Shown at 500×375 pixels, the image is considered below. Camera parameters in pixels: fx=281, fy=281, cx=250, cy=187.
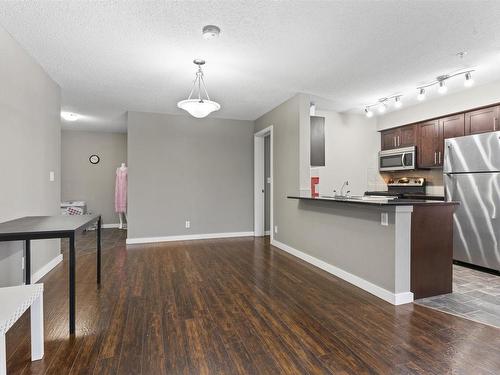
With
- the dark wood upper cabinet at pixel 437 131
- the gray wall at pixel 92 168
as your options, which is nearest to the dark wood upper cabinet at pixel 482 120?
the dark wood upper cabinet at pixel 437 131

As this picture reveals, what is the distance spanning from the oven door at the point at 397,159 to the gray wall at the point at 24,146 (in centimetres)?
545

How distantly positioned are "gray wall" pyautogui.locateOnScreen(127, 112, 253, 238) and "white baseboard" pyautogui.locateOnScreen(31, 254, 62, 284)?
140 cm

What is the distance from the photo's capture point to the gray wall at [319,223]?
277 centimetres

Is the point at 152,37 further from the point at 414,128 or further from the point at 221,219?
the point at 414,128

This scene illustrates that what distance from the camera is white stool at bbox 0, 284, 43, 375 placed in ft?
4.29

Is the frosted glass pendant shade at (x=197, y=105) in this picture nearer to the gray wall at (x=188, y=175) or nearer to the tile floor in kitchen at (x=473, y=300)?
the gray wall at (x=188, y=175)

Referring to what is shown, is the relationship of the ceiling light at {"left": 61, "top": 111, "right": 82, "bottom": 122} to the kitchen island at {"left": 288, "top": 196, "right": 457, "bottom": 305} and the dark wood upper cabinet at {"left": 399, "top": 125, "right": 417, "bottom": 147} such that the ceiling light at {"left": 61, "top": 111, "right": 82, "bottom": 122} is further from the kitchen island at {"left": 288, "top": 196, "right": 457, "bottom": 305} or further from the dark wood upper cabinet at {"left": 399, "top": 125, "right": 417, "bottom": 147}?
the dark wood upper cabinet at {"left": 399, "top": 125, "right": 417, "bottom": 147}

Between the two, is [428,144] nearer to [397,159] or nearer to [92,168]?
[397,159]

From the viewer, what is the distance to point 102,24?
7.92ft

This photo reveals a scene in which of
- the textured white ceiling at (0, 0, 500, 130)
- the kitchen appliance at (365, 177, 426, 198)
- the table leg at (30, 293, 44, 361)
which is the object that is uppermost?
the textured white ceiling at (0, 0, 500, 130)

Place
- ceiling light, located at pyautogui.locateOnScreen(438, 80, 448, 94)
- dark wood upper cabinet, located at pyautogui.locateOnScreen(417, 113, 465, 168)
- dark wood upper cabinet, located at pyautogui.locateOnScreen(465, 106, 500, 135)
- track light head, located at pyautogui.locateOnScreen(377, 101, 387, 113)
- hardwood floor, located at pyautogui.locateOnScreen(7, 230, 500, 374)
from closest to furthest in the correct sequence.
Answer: hardwood floor, located at pyautogui.locateOnScreen(7, 230, 500, 374), ceiling light, located at pyautogui.locateOnScreen(438, 80, 448, 94), dark wood upper cabinet, located at pyautogui.locateOnScreen(465, 106, 500, 135), dark wood upper cabinet, located at pyautogui.locateOnScreen(417, 113, 465, 168), track light head, located at pyautogui.locateOnScreen(377, 101, 387, 113)

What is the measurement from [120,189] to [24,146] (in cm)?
400

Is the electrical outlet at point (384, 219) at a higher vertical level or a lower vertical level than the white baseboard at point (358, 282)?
higher

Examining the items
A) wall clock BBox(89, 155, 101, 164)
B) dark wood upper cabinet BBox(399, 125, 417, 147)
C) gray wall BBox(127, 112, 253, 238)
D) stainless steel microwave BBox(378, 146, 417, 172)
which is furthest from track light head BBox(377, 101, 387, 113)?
wall clock BBox(89, 155, 101, 164)
